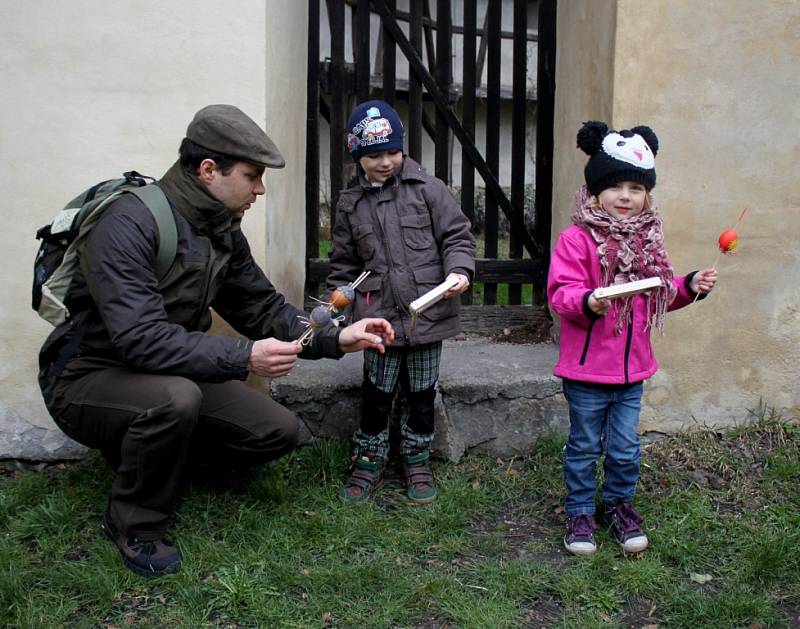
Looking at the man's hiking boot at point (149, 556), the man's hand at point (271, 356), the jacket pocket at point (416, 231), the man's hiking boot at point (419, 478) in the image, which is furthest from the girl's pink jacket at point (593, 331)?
the man's hiking boot at point (149, 556)

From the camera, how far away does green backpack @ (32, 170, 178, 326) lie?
3.03 metres

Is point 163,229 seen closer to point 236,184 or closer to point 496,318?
point 236,184

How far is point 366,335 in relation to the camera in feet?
10.2

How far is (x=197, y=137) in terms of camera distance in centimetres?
308

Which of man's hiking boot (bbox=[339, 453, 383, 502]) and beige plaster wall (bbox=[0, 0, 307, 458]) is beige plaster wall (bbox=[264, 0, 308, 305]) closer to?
beige plaster wall (bbox=[0, 0, 307, 458])

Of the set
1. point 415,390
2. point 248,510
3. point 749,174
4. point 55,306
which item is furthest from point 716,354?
point 55,306

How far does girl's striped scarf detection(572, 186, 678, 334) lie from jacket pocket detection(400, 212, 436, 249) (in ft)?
2.22

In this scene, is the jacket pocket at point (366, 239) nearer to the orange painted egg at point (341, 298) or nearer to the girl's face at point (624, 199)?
the orange painted egg at point (341, 298)

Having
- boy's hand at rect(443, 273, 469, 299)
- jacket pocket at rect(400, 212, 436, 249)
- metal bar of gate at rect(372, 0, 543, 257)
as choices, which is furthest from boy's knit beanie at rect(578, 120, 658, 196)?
metal bar of gate at rect(372, 0, 543, 257)

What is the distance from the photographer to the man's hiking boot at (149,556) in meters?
3.02

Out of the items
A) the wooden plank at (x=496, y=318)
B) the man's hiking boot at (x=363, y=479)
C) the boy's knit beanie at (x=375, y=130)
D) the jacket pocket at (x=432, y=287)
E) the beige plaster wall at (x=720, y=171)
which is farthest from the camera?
the wooden plank at (x=496, y=318)

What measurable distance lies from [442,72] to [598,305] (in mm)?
2306

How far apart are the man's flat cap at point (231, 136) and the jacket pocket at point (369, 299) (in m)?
0.68

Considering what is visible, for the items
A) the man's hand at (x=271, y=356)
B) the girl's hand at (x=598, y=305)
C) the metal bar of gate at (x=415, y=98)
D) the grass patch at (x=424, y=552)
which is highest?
the metal bar of gate at (x=415, y=98)
